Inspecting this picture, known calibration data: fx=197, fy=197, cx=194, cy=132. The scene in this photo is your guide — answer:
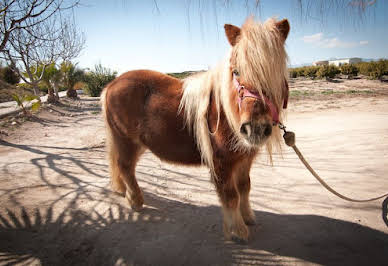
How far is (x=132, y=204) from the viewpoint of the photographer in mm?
2742

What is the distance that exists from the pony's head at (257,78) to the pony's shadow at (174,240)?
127 centimetres

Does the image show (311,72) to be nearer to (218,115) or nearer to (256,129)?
(218,115)

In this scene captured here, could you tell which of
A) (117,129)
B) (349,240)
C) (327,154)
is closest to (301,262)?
(349,240)

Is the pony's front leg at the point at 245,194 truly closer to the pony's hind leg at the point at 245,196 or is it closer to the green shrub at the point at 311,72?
the pony's hind leg at the point at 245,196

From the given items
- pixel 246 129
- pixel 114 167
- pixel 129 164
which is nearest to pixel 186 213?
pixel 129 164

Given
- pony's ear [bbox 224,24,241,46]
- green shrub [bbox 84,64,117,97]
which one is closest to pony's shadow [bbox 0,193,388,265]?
pony's ear [bbox 224,24,241,46]

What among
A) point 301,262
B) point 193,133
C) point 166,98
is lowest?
point 301,262

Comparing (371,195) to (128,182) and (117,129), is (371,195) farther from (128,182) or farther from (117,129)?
(117,129)

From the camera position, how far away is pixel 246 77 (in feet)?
5.00

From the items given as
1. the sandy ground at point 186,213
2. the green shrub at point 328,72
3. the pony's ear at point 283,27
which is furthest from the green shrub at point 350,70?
the pony's ear at point 283,27

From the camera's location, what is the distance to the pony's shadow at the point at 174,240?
1.89 metres

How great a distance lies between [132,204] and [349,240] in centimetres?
254

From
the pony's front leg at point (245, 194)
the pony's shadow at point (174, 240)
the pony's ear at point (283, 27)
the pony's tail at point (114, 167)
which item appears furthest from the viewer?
the pony's tail at point (114, 167)

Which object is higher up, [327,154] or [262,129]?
[262,129]
